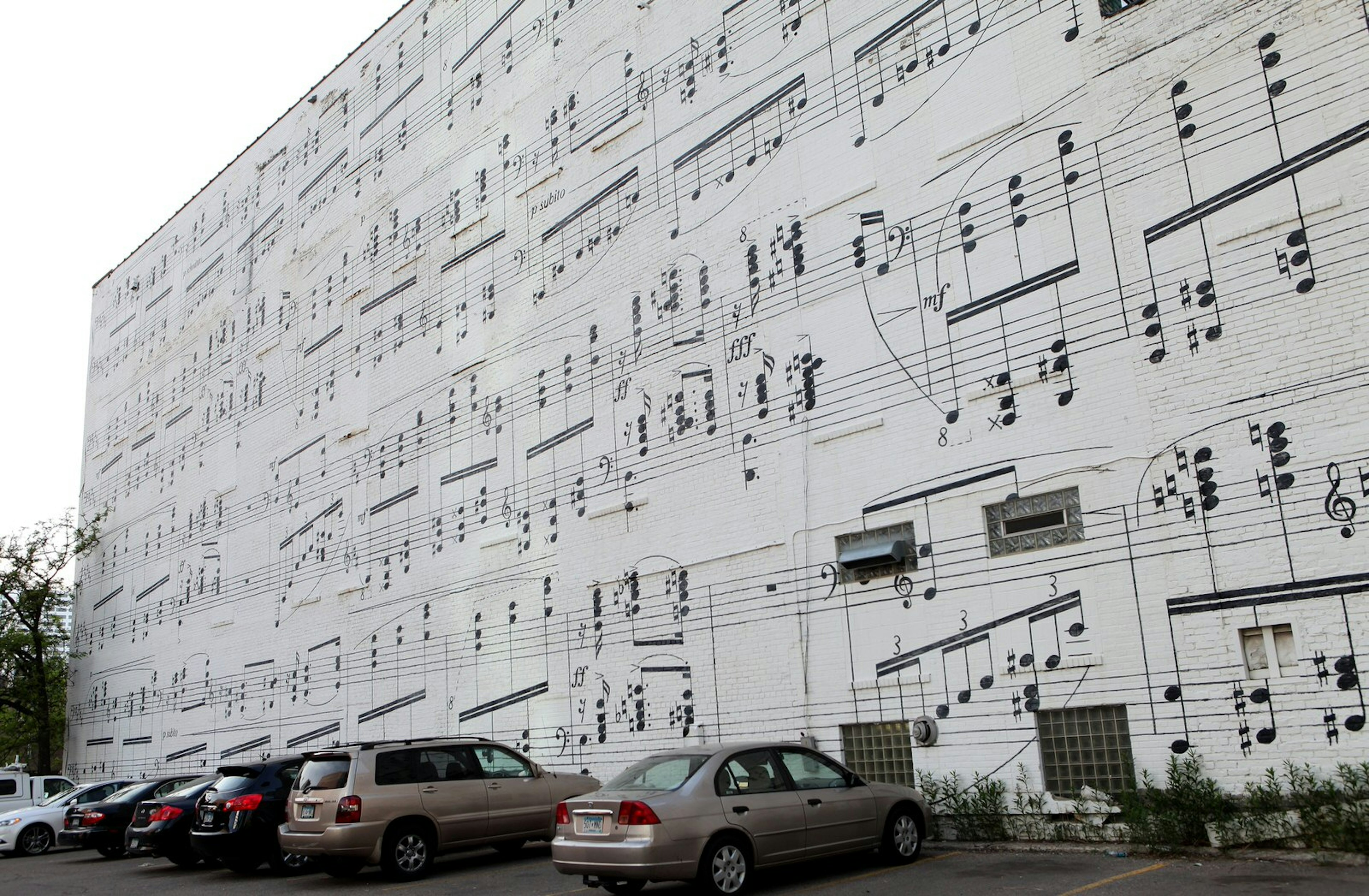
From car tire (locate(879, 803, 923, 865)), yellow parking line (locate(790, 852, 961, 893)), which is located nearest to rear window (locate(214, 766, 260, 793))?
yellow parking line (locate(790, 852, 961, 893))

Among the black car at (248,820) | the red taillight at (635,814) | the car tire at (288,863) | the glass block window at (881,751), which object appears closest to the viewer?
the red taillight at (635,814)

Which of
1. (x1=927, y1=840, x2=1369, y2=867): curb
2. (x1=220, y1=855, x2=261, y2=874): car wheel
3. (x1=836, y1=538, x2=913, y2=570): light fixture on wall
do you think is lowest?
(x1=927, y1=840, x2=1369, y2=867): curb

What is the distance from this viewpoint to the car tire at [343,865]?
11953mm

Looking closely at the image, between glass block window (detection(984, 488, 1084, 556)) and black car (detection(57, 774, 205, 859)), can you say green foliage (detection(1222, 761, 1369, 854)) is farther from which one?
black car (detection(57, 774, 205, 859))

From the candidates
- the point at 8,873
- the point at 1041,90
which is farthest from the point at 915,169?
the point at 8,873

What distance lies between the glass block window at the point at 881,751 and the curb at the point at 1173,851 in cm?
94

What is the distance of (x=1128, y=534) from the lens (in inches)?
452

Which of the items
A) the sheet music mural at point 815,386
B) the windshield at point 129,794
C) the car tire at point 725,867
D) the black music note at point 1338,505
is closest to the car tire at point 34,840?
the windshield at point 129,794

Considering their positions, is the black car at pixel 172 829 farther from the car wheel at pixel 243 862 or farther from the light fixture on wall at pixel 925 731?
the light fixture on wall at pixel 925 731

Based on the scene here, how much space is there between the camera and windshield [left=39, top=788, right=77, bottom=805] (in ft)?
68.2

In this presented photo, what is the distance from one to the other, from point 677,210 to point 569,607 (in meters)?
6.62

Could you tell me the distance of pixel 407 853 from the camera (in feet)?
40.2

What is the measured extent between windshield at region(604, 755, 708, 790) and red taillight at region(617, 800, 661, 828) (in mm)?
372

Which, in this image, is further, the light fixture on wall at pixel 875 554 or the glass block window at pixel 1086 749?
the light fixture on wall at pixel 875 554
